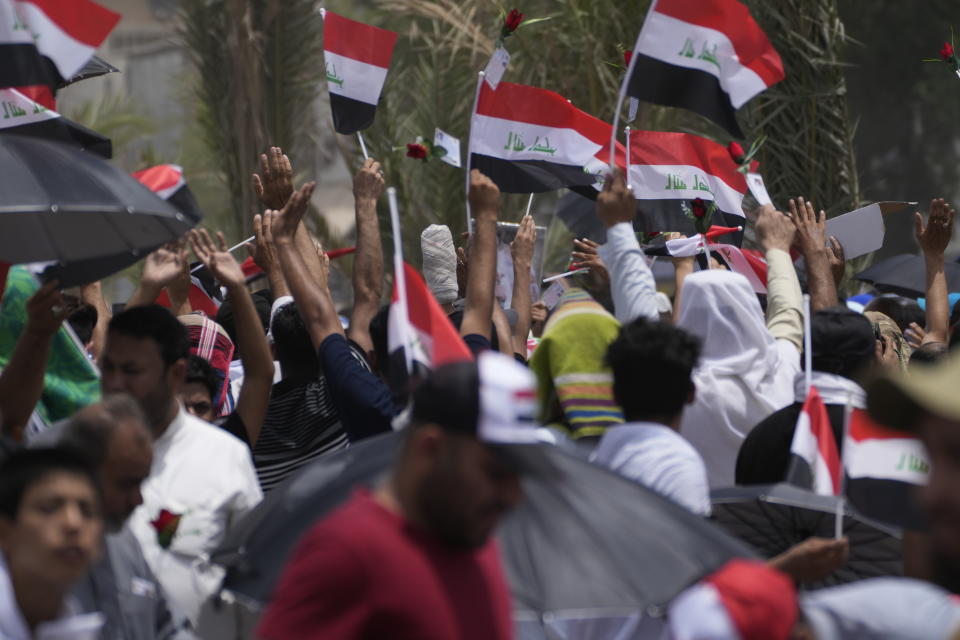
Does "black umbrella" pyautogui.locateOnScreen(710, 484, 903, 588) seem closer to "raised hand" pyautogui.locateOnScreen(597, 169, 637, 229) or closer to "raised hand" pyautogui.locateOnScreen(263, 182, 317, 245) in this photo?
"raised hand" pyautogui.locateOnScreen(597, 169, 637, 229)

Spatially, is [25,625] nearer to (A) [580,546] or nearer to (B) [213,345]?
(A) [580,546]

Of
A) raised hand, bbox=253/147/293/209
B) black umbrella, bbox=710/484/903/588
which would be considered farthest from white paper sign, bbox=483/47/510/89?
black umbrella, bbox=710/484/903/588

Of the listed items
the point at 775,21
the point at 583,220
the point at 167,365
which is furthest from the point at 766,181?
the point at 167,365

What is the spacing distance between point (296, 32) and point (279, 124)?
0.93 m

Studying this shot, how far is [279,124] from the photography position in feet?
48.6

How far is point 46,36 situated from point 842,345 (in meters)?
2.86

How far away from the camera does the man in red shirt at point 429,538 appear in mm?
2496

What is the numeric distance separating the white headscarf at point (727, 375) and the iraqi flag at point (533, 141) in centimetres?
201

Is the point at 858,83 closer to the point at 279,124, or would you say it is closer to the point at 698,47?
the point at 279,124

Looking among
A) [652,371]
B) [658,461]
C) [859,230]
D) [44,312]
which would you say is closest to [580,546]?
[658,461]

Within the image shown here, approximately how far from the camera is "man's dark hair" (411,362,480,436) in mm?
2609

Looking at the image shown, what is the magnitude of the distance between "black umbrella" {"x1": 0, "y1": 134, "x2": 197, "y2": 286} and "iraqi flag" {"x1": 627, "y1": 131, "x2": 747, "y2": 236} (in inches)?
99.5

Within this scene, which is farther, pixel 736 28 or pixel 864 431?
pixel 736 28

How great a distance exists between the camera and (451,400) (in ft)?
8.62
